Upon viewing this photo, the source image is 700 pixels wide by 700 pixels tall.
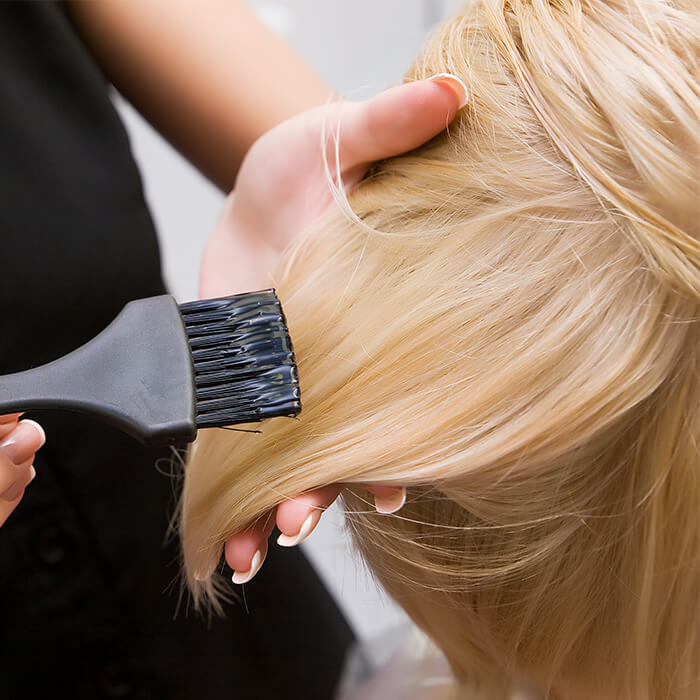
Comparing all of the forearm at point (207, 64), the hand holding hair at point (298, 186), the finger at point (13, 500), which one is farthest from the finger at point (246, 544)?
the forearm at point (207, 64)

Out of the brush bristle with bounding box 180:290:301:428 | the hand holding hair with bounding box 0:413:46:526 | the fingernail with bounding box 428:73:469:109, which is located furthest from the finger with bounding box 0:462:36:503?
the fingernail with bounding box 428:73:469:109

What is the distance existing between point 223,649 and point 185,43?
54 cm

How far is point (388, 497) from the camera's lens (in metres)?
0.45

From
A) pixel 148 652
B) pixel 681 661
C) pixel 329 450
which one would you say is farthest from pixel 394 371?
pixel 148 652

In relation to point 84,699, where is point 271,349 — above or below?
above

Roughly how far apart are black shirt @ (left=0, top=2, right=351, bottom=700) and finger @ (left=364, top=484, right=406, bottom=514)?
30 cm

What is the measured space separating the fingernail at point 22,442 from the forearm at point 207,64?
0.36m

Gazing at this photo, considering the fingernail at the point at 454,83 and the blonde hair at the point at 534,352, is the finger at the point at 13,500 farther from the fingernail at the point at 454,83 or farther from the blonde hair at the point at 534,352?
the fingernail at the point at 454,83

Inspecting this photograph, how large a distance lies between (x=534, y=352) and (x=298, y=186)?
239mm

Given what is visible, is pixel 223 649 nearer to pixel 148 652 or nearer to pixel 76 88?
pixel 148 652

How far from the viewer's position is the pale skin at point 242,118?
50 cm

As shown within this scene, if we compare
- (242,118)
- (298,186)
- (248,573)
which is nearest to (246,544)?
(248,573)

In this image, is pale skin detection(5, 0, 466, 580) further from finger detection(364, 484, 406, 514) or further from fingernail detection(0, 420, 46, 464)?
fingernail detection(0, 420, 46, 464)

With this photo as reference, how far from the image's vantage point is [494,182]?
1.44ft
